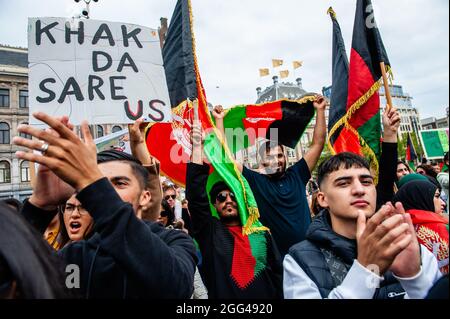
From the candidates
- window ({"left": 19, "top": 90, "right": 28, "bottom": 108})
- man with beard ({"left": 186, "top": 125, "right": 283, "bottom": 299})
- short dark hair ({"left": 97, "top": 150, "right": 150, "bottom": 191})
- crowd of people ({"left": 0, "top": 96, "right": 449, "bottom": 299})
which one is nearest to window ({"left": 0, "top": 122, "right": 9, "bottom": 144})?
window ({"left": 19, "top": 90, "right": 28, "bottom": 108})

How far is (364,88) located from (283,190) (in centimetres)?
152

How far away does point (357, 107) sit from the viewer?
3.42 meters

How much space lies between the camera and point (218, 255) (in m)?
2.43

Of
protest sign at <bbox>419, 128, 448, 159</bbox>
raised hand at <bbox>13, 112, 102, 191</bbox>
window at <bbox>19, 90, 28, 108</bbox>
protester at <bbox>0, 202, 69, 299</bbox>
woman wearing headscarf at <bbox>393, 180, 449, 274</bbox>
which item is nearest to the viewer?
protester at <bbox>0, 202, 69, 299</bbox>

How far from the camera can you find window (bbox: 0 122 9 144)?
93.3ft

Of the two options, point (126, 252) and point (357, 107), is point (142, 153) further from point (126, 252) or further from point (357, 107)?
point (357, 107)

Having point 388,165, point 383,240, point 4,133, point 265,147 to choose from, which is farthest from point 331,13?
point 4,133

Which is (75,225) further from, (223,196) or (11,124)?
(11,124)

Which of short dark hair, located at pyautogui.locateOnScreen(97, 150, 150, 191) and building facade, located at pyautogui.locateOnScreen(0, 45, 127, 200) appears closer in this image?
short dark hair, located at pyautogui.locateOnScreen(97, 150, 150, 191)

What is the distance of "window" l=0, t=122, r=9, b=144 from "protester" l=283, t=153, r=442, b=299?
1304 inches

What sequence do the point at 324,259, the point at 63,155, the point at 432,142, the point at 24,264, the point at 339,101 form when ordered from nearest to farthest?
the point at 24,264 < the point at 63,155 < the point at 324,259 < the point at 339,101 < the point at 432,142

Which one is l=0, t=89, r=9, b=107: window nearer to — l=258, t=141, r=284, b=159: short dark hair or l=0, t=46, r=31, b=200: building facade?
l=0, t=46, r=31, b=200: building facade
